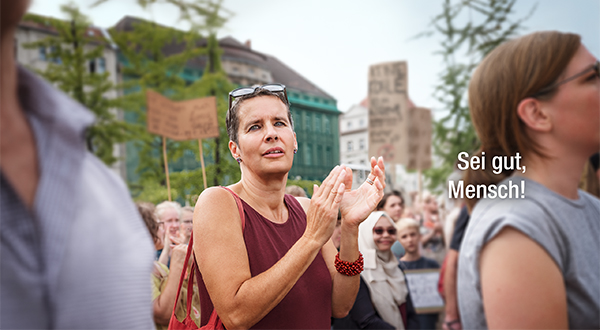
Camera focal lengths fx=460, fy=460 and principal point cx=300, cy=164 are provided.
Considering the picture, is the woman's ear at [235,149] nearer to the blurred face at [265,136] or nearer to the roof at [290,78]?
the blurred face at [265,136]

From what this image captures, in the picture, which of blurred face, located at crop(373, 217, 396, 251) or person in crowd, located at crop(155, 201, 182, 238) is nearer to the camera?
person in crowd, located at crop(155, 201, 182, 238)

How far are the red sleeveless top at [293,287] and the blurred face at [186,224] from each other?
136 centimetres

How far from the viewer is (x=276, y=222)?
5.33 ft

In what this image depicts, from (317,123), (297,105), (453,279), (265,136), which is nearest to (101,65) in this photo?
(317,123)

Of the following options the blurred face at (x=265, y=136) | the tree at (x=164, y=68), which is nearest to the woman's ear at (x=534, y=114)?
the blurred face at (x=265, y=136)

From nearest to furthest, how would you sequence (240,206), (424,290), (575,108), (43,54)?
(575,108)
(240,206)
(424,290)
(43,54)

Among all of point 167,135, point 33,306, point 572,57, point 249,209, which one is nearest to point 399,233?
point 167,135

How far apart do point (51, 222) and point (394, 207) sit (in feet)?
13.6

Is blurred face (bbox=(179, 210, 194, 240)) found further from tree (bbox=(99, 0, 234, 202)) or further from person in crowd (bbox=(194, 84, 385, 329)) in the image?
tree (bbox=(99, 0, 234, 202))

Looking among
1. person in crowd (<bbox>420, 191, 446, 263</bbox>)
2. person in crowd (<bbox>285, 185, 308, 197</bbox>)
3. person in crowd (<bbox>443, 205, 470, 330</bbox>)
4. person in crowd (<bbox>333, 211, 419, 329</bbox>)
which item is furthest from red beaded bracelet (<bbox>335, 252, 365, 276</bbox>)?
person in crowd (<bbox>420, 191, 446, 263</bbox>)

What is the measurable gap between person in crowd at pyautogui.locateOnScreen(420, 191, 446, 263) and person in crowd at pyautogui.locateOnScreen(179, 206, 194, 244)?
3.06 metres

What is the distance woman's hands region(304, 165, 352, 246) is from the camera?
1388 mm

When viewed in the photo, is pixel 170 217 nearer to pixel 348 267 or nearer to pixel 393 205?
pixel 348 267

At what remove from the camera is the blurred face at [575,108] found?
1134 mm
